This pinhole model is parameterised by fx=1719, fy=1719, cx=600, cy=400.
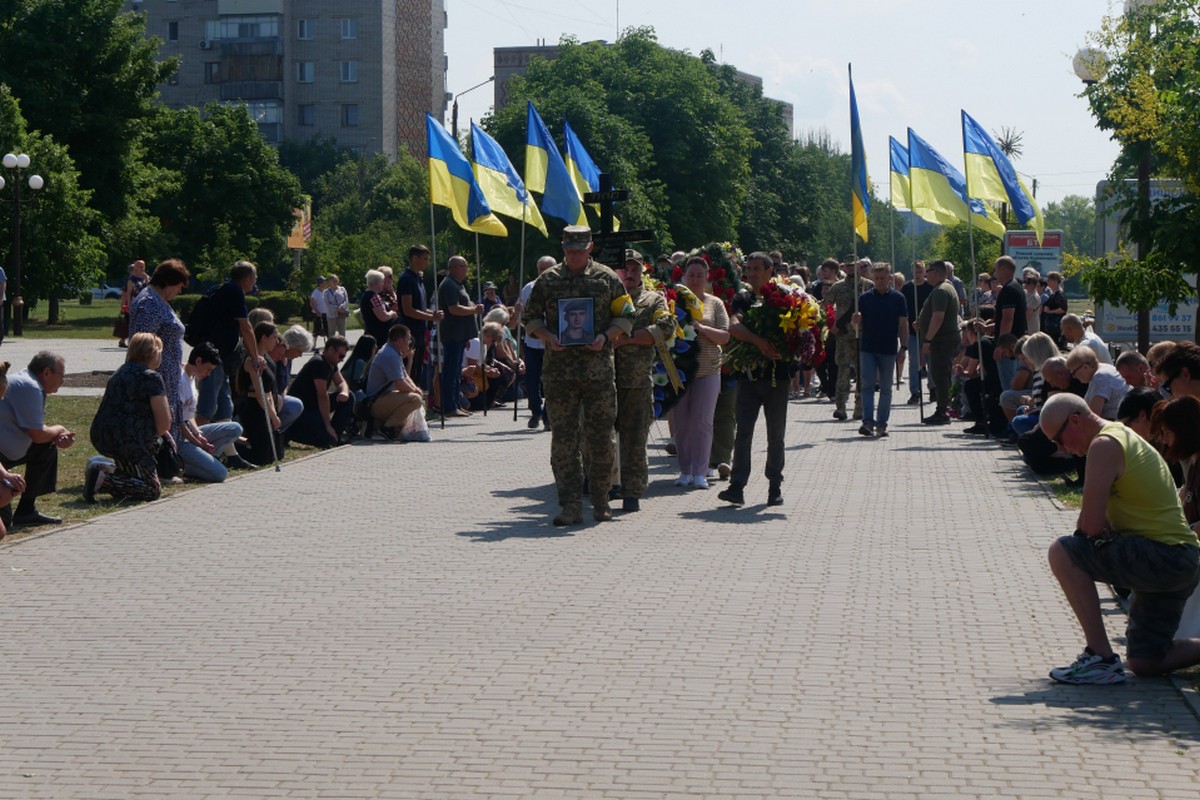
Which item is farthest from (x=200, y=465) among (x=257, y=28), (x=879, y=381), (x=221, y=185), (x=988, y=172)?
(x=257, y=28)

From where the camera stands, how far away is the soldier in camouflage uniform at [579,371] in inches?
480

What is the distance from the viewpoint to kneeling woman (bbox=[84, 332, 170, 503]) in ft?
43.0

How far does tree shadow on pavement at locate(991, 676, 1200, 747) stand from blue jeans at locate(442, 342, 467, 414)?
1523 cm

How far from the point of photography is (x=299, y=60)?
11144 cm

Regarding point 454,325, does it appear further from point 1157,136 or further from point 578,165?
point 1157,136

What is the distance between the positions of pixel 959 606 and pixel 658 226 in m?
54.2

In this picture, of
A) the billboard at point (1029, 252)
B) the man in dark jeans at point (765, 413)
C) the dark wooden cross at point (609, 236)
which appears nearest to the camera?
the man in dark jeans at point (765, 413)

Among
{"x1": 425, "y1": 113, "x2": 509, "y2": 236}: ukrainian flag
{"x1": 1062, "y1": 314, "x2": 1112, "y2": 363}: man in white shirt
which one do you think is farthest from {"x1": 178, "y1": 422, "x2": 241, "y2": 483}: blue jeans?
{"x1": 1062, "y1": 314, "x2": 1112, "y2": 363}: man in white shirt

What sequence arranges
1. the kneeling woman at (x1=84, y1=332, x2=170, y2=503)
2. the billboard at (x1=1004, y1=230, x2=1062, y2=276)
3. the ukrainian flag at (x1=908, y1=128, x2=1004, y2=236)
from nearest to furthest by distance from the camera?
the kneeling woman at (x1=84, y1=332, x2=170, y2=503)
the ukrainian flag at (x1=908, y1=128, x2=1004, y2=236)
the billboard at (x1=1004, y1=230, x2=1062, y2=276)

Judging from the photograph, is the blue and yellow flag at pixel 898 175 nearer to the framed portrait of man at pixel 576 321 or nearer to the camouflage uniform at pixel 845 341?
the camouflage uniform at pixel 845 341

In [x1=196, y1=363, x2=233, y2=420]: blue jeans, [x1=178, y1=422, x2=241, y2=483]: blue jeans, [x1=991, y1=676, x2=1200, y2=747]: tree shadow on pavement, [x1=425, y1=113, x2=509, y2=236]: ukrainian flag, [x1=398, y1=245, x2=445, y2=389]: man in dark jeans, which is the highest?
[x1=425, y1=113, x2=509, y2=236]: ukrainian flag

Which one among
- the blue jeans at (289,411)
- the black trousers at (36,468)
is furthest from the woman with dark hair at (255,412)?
the black trousers at (36,468)

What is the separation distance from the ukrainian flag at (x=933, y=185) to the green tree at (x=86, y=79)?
4529 centimetres

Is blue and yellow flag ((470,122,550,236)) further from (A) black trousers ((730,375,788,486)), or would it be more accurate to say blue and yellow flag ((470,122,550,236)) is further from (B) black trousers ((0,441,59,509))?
(B) black trousers ((0,441,59,509))
